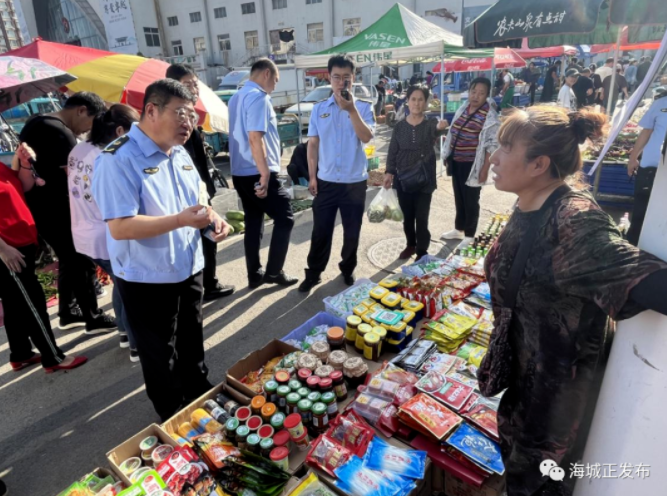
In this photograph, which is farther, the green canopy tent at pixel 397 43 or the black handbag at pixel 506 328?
the green canopy tent at pixel 397 43

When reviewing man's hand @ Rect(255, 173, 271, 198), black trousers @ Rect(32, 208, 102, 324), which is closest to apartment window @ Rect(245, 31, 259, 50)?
man's hand @ Rect(255, 173, 271, 198)

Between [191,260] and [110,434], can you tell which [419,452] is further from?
[110,434]

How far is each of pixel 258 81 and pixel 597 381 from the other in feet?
11.4

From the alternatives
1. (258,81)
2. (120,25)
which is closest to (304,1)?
(120,25)

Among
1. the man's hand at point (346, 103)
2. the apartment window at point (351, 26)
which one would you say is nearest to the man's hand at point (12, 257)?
the man's hand at point (346, 103)

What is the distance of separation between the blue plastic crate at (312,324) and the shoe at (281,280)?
48.8 inches

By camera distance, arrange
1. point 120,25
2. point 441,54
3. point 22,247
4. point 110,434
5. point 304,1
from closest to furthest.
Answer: point 110,434, point 22,247, point 441,54, point 304,1, point 120,25

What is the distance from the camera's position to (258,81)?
3730mm

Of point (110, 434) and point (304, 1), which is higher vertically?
point (304, 1)

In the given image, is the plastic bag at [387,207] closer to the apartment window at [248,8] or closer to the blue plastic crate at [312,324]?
the blue plastic crate at [312,324]

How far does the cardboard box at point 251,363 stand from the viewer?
2.49 metres

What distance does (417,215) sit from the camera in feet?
14.7

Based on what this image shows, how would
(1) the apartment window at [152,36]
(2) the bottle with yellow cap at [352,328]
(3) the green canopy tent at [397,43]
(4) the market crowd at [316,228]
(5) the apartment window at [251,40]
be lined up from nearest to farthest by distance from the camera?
1. (4) the market crowd at [316,228]
2. (2) the bottle with yellow cap at [352,328]
3. (3) the green canopy tent at [397,43]
4. (5) the apartment window at [251,40]
5. (1) the apartment window at [152,36]

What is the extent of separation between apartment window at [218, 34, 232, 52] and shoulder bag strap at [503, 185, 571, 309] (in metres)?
42.7
